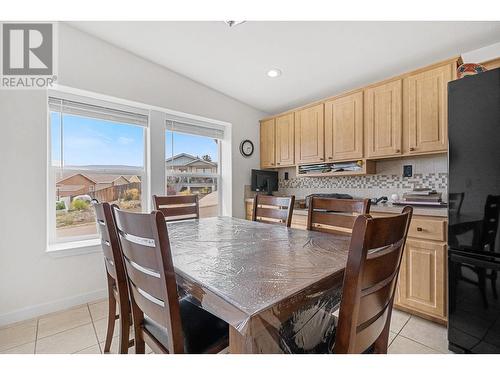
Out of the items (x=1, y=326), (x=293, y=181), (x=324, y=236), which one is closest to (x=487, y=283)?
(x=324, y=236)

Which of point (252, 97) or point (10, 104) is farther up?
point (252, 97)

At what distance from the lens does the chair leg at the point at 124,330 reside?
4.14 ft

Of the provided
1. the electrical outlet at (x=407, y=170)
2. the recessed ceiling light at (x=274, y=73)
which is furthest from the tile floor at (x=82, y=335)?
the recessed ceiling light at (x=274, y=73)

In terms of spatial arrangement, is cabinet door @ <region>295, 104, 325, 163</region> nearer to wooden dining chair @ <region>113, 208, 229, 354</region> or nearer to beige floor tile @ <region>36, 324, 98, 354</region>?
wooden dining chair @ <region>113, 208, 229, 354</region>

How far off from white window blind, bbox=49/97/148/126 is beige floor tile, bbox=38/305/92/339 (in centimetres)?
178

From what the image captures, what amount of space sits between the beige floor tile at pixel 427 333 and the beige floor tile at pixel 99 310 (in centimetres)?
239

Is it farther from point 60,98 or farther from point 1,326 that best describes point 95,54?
point 1,326

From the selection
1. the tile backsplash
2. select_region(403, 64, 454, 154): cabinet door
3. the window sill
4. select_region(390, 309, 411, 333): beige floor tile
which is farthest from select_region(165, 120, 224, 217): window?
select_region(390, 309, 411, 333): beige floor tile

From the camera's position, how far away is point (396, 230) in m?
0.79

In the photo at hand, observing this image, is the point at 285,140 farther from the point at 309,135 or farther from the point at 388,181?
the point at 388,181

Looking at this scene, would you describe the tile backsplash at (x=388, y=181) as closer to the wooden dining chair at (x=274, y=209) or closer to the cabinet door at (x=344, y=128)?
the cabinet door at (x=344, y=128)

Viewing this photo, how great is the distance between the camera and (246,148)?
3.58m
